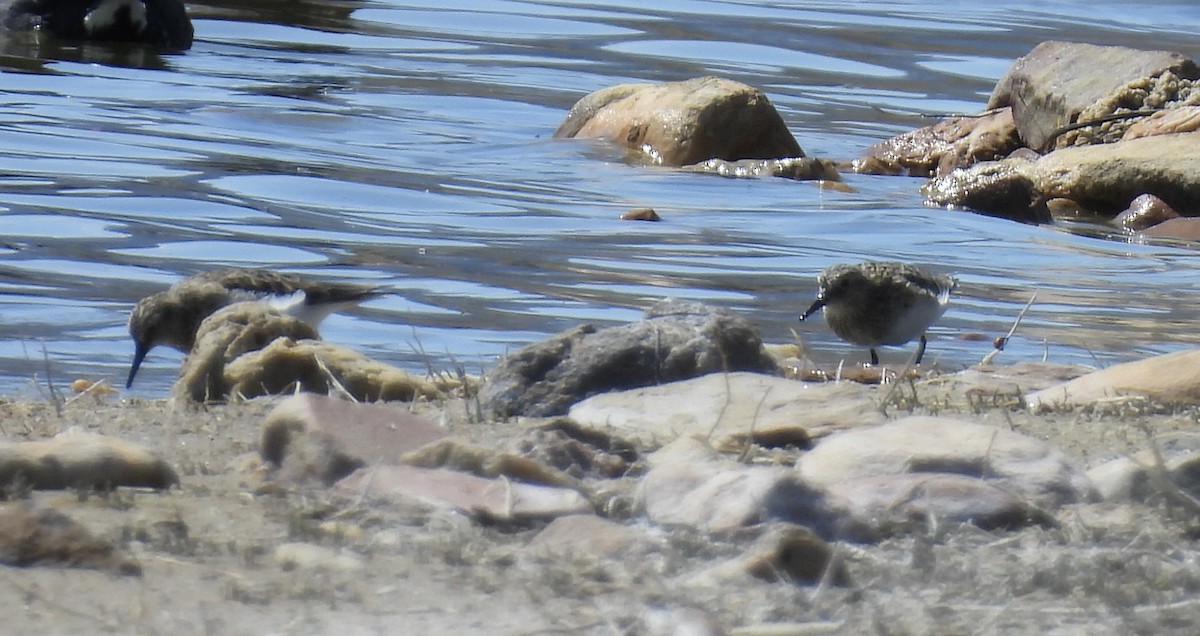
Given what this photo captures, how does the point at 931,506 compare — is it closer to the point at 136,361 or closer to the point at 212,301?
the point at 136,361

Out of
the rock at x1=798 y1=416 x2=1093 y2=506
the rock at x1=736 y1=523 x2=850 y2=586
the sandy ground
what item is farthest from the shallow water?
the rock at x1=736 y1=523 x2=850 y2=586

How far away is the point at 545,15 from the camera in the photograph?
22891 mm

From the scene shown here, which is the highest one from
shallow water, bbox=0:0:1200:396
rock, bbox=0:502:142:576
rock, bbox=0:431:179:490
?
rock, bbox=0:502:142:576

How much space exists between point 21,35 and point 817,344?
45.8ft

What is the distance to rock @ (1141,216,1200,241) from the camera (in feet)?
40.3

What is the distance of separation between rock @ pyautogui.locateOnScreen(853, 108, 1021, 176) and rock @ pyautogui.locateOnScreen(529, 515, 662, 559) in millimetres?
11413

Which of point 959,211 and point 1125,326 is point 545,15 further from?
point 1125,326

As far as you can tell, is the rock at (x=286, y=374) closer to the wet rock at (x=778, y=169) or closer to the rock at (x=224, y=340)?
the rock at (x=224, y=340)

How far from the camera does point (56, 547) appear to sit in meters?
3.42

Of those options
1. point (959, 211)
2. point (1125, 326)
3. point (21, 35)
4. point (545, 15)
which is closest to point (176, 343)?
point (1125, 326)

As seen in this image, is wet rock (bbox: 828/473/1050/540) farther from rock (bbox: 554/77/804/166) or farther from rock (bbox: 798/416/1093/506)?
rock (bbox: 554/77/804/166)

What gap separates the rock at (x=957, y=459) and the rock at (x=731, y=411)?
0.33 m

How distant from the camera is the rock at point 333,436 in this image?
405 cm

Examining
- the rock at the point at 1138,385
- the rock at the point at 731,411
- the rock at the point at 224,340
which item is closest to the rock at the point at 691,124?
the rock at the point at 224,340
